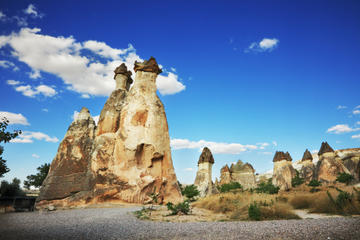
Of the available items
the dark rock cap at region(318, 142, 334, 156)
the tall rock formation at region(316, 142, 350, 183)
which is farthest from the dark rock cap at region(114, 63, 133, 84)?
the dark rock cap at region(318, 142, 334, 156)

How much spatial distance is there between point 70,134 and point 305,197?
15.1m

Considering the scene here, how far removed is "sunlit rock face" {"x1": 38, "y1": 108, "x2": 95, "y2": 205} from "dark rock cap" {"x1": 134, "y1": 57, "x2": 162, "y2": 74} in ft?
18.2

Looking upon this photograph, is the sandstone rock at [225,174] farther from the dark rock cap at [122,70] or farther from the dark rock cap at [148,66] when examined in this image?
the dark rock cap at [122,70]

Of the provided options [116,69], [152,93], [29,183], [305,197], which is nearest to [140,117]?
[152,93]

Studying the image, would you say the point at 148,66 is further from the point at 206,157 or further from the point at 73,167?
the point at 206,157

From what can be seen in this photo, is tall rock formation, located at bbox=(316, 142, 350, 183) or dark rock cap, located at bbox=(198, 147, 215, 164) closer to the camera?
dark rock cap, located at bbox=(198, 147, 215, 164)

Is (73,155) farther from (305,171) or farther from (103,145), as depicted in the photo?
(305,171)

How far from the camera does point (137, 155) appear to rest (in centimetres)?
1466

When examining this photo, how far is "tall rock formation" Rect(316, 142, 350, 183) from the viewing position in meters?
30.8

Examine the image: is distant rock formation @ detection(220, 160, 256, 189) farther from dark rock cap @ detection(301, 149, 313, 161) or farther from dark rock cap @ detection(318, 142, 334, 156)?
dark rock cap @ detection(301, 149, 313, 161)

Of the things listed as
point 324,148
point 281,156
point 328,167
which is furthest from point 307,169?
point 281,156

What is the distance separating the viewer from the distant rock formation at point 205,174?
23328 millimetres

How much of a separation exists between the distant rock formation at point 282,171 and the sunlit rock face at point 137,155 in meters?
19.6

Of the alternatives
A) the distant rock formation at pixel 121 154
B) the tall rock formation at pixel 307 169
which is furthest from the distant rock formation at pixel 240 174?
the distant rock formation at pixel 121 154
